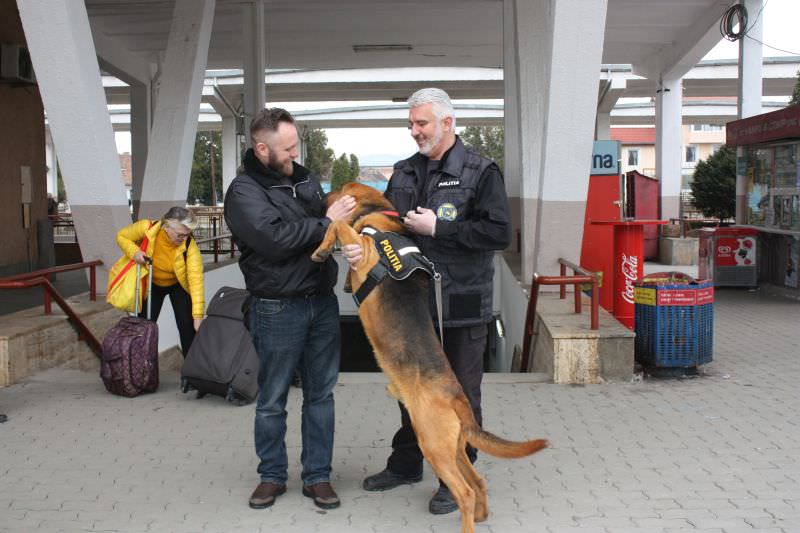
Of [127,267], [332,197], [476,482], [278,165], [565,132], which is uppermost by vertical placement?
[565,132]

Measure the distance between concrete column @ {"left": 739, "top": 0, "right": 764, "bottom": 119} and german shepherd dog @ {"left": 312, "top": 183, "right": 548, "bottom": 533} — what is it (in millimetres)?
14350

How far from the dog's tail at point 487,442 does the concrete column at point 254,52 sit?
1585 cm

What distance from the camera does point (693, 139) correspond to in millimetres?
86312

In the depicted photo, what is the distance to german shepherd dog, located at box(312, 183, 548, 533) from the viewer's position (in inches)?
151

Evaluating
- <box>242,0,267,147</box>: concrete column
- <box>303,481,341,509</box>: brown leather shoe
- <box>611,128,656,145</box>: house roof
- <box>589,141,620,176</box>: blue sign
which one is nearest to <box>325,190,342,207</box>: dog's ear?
<box>303,481,341,509</box>: brown leather shoe

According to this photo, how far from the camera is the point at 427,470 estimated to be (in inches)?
196

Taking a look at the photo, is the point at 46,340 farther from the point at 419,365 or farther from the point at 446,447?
the point at 446,447

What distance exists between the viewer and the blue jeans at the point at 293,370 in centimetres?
438

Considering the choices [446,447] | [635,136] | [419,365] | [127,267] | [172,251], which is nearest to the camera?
[446,447]

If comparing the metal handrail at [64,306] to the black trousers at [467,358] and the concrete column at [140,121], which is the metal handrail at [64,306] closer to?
the black trousers at [467,358]

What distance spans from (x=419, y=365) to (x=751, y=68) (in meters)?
14.9

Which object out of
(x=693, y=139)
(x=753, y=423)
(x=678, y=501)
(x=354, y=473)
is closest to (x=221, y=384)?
(x=354, y=473)

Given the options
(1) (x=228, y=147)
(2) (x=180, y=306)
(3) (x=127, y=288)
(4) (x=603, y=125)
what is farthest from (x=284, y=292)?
(1) (x=228, y=147)

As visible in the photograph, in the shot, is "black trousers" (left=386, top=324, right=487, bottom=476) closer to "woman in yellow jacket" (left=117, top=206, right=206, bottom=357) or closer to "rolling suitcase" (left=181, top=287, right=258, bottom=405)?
"rolling suitcase" (left=181, top=287, right=258, bottom=405)
